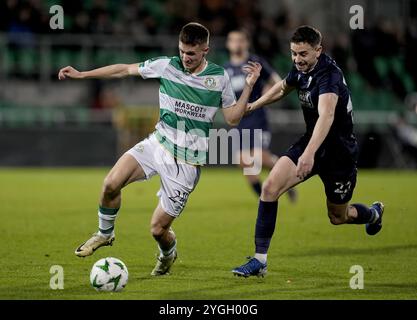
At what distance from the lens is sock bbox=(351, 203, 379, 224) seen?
909 cm

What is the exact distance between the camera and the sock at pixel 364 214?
29.8 ft

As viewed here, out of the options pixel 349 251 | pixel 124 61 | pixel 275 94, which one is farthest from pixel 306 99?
pixel 124 61

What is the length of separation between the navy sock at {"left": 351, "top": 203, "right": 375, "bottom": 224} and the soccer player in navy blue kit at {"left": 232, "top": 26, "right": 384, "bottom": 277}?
A: 43 cm

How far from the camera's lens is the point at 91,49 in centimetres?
2178

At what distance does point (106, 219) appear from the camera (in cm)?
804

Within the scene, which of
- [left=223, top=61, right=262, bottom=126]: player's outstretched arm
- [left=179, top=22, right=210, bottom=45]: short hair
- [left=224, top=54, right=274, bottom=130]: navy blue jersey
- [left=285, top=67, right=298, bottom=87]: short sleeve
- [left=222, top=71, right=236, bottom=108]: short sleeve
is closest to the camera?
[left=179, top=22, right=210, bottom=45]: short hair

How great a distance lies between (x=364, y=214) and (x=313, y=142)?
6.31 ft

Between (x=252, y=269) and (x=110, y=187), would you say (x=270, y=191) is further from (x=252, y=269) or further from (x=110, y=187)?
(x=110, y=187)

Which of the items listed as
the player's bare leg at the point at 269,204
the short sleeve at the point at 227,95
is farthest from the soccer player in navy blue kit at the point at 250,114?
the player's bare leg at the point at 269,204

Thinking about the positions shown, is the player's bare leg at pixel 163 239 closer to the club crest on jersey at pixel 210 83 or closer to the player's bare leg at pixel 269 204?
the player's bare leg at pixel 269 204

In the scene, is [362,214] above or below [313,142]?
below

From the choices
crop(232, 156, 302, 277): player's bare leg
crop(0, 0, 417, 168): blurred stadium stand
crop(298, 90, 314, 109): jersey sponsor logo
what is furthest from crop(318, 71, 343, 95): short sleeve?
crop(0, 0, 417, 168): blurred stadium stand

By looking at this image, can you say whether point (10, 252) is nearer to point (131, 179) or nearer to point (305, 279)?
point (131, 179)

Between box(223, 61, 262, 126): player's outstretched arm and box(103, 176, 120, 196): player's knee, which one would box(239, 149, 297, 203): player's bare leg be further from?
box(103, 176, 120, 196): player's knee
